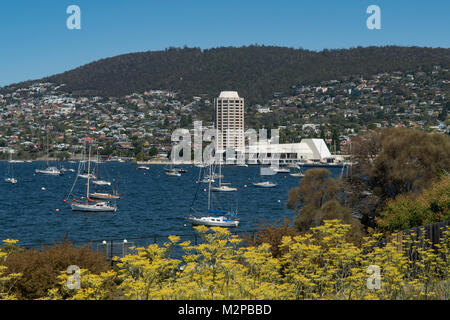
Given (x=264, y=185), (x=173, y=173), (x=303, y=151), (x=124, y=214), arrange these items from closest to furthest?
(x=124, y=214)
(x=264, y=185)
(x=173, y=173)
(x=303, y=151)

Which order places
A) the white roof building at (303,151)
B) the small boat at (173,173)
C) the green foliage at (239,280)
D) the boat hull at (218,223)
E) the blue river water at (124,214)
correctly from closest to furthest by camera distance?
the green foliage at (239,280)
the blue river water at (124,214)
the boat hull at (218,223)
the small boat at (173,173)
the white roof building at (303,151)

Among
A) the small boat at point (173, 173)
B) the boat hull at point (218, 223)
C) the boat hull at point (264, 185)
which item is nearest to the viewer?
the boat hull at point (218, 223)

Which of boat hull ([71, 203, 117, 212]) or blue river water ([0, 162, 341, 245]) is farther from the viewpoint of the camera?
boat hull ([71, 203, 117, 212])

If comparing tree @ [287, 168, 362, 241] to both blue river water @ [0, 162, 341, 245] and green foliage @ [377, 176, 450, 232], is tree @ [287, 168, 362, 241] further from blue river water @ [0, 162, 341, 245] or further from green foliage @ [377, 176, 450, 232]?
green foliage @ [377, 176, 450, 232]

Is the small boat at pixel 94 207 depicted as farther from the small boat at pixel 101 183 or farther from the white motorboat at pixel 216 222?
the small boat at pixel 101 183

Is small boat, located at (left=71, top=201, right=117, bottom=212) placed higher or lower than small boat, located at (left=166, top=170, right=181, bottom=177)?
lower

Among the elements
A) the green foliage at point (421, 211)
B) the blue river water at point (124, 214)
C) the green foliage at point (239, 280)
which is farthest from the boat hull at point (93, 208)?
the green foliage at point (239, 280)

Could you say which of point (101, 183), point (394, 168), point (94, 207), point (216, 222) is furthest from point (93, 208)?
point (101, 183)

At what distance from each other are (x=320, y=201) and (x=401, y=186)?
4912 millimetres

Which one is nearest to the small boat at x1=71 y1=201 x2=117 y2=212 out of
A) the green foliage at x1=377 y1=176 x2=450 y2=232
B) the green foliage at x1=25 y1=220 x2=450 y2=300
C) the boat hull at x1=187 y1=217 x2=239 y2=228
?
the boat hull at x1=187 y1=217 x2=239 y2=228

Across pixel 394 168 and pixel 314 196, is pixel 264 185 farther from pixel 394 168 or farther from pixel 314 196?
pixel 394 168

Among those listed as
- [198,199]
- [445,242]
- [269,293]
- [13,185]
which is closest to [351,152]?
[445,242]
